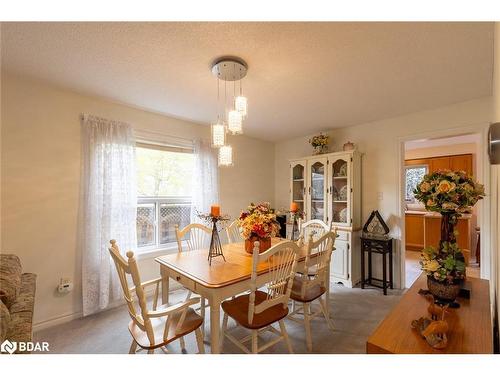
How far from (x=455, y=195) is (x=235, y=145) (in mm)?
3014

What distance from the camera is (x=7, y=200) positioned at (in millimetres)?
1964

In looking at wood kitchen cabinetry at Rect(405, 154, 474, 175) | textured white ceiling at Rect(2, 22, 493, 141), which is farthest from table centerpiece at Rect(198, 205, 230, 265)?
wood kitchen cabinetry at Rect(405, 154, 474, 175)

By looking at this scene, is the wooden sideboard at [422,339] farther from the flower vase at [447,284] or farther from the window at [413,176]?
the window at [413,176]

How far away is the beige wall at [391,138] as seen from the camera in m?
2.48

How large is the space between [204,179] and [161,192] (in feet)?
1.98

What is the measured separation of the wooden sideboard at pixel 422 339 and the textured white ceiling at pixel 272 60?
1582 millimetres

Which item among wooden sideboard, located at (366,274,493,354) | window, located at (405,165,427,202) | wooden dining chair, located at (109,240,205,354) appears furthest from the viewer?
window, located at (405,165,427,202)

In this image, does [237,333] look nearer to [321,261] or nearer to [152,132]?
[321,261]

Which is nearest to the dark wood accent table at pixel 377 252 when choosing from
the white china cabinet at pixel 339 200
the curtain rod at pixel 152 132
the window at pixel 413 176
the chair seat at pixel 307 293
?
the white china cabinet at pixel 339 200

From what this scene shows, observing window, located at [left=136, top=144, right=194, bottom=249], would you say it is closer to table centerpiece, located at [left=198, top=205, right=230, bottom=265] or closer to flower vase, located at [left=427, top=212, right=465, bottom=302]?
table centerpiece, located at [left=198, top=205, right=230, bottom=265]

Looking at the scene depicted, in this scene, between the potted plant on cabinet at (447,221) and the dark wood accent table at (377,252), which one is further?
the dark wood accent table at (377,252)

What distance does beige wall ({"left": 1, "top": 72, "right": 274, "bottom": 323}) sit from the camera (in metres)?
1.98

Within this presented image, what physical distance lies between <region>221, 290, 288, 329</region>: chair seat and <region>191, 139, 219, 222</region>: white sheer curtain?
1.65 meters
